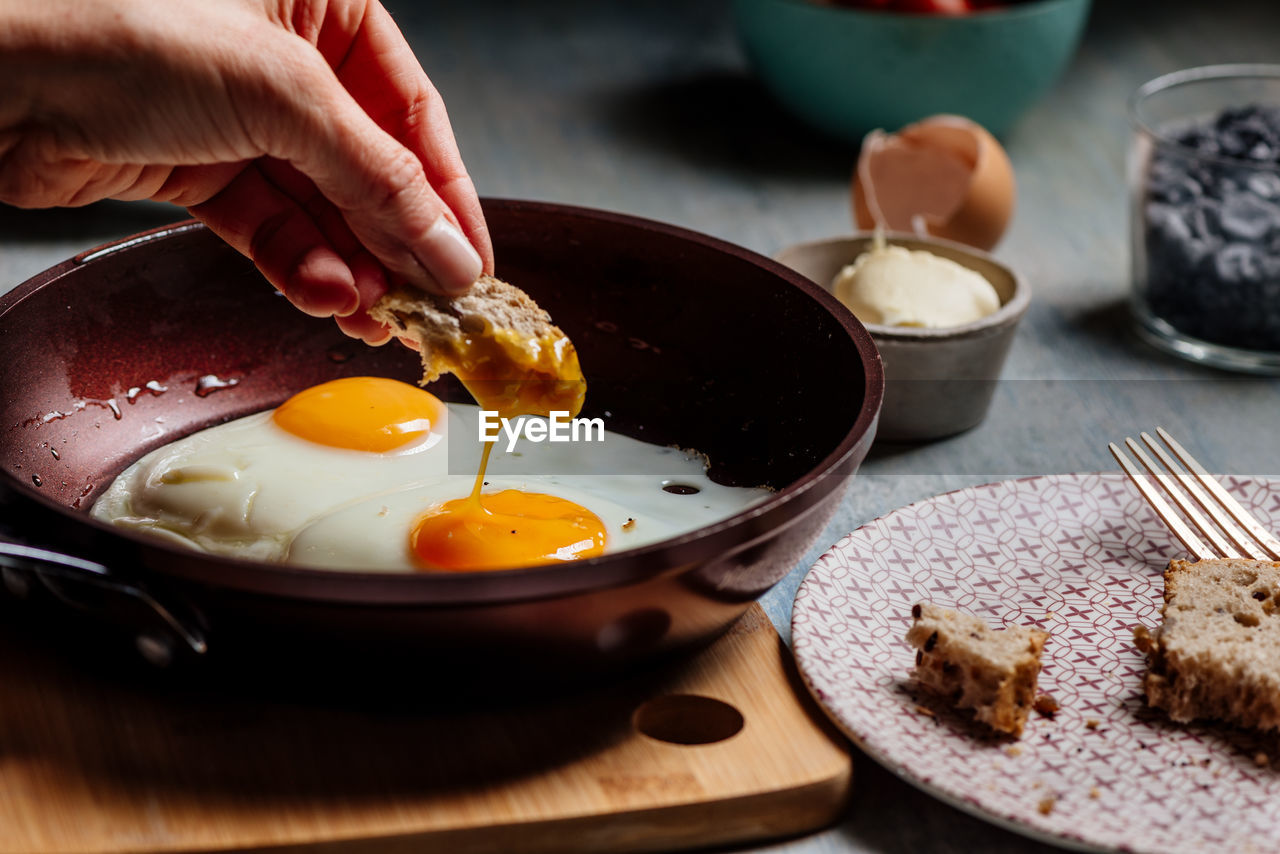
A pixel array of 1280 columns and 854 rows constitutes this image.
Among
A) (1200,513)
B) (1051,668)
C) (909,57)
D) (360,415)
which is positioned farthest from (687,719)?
(909,57)

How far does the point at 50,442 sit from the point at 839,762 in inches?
42.6

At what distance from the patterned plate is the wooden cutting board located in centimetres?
9

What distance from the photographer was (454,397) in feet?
6.51

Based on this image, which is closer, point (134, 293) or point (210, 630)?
point (210, 630)

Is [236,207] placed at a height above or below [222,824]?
above

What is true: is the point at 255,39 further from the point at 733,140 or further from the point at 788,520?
the point at 733,140

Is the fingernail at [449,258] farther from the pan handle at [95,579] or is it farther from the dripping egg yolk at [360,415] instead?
the pan handle at [95,579]

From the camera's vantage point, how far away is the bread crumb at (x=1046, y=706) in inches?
54.9

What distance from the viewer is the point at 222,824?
1220mm

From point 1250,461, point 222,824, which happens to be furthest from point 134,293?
point 1250,461

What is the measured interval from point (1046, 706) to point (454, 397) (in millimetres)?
978

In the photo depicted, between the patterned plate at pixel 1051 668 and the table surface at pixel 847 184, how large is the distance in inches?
3.5

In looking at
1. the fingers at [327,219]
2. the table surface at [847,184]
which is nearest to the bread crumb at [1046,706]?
the table surface at [847,184]

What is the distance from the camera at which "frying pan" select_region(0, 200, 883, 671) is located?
118 cm
